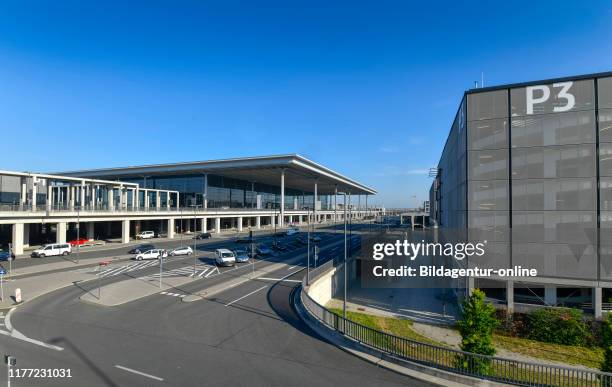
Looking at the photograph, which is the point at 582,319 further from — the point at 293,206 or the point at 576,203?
the point at 293,206

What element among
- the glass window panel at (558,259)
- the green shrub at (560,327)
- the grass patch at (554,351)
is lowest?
the grass patch at (554,351)

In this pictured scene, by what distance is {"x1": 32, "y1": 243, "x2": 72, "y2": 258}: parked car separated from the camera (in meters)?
38.3

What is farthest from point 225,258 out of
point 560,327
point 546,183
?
point 546,183

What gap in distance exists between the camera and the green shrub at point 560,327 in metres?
19.7

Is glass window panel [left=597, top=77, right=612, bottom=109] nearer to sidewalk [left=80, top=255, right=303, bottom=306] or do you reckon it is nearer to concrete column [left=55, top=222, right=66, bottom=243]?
sidewalk [left=80, top=255, right=303, bottom=306]

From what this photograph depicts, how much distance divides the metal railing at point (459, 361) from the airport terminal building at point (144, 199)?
140 feet

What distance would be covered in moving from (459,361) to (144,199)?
80.9 metres

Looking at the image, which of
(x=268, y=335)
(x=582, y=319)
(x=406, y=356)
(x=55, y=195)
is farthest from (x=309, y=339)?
(x=55, y=195)

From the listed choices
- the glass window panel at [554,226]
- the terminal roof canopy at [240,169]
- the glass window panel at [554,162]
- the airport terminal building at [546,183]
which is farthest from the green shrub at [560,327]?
the terminal roof canopy at [240,169]

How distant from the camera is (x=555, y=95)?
21.1 meters

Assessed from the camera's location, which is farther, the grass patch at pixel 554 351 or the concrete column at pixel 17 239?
the concrete column at pixel 17 239

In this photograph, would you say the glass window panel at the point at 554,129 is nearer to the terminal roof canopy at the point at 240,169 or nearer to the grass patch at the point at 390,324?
the grass patch at the point at 390,324

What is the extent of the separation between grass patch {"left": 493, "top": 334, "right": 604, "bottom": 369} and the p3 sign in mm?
14479

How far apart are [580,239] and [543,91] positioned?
9723mm
